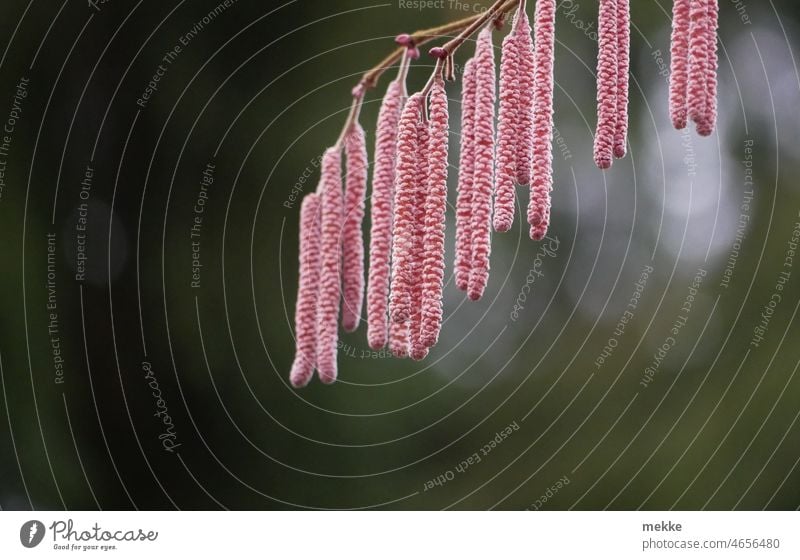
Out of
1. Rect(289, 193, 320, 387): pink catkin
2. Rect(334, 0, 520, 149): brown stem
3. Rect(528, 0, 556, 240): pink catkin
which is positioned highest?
Rect(334, 0, 520, 149): brown stem

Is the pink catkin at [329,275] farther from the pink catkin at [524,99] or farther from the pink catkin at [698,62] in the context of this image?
the pink catkin at [698,62]

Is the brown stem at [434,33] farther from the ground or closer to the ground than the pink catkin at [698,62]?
farther from the ground

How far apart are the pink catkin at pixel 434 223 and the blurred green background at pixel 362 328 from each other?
50 centimetres

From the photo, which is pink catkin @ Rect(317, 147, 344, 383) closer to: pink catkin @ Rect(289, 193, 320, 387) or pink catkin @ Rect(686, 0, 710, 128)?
pink catkin @ Rect(289, 193, 320, 387)

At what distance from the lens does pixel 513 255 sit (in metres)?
1.29

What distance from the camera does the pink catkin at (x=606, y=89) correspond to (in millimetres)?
763

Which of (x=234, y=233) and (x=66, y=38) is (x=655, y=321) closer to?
(x=234, y=233)

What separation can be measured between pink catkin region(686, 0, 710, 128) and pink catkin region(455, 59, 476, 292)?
0.60ft

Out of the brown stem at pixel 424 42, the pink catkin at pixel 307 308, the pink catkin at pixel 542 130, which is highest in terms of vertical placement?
the brown stem at pixel 424 42

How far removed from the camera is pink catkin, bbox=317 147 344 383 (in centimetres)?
69

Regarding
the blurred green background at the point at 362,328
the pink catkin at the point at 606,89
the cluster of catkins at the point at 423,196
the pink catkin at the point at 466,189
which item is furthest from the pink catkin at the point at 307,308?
the blurred green background at the point at 362,328

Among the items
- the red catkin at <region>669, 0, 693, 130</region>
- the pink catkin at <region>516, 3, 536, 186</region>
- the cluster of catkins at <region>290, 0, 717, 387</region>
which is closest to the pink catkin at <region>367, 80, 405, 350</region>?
the cluster of catkins at <region>290, 0, 717, 387</region>

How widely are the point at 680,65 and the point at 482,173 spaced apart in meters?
0.20
